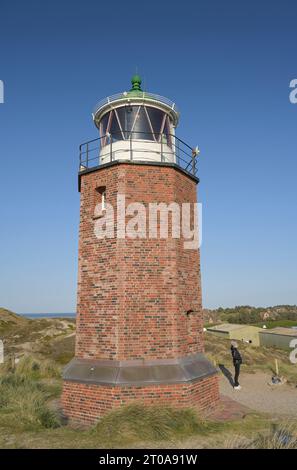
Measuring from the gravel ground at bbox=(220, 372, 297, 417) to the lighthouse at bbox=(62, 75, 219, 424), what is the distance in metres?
1.75

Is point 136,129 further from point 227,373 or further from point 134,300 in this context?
point 227,373

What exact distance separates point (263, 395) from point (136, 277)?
676 cm

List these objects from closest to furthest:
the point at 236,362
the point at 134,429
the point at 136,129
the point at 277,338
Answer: the point at 134,429, the point at 136,129, the point at 236,362, the point at 277,338

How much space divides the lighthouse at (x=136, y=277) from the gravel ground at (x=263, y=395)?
1746mm

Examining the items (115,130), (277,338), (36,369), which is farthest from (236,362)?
(277,338)

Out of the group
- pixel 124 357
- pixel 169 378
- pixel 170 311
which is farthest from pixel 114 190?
pixel 169 378

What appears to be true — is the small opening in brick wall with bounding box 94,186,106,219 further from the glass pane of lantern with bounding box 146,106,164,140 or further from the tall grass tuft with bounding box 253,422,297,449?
the tall grass tuft with bounding box 253,422,297,449

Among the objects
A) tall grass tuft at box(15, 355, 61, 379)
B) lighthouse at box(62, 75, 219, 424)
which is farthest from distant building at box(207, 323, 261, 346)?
lighthouse at box(62, 75, 219, 424)

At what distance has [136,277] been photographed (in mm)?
9469

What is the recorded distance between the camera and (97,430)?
7434 millimetres

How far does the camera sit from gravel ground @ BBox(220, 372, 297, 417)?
10.5 meters

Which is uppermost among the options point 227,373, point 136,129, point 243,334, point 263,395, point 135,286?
point 136,129
